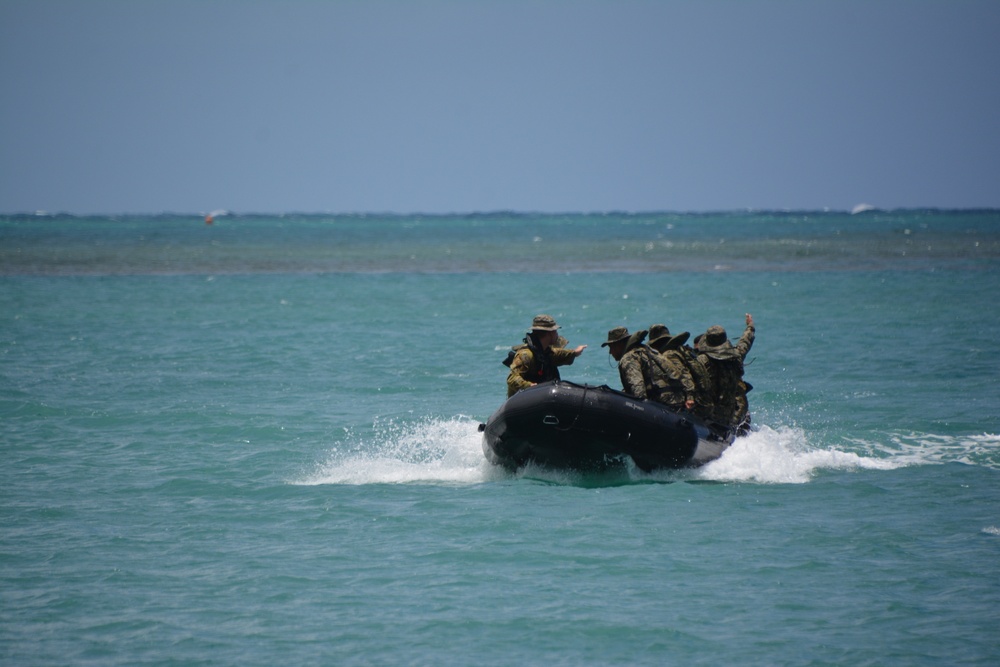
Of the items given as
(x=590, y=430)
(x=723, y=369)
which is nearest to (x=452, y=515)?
(x=590, y=430)

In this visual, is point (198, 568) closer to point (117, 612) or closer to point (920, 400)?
point (117, 612)

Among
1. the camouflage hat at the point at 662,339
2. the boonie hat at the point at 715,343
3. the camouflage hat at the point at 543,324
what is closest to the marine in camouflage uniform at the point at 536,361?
the camouflage hat at the point at 543,324

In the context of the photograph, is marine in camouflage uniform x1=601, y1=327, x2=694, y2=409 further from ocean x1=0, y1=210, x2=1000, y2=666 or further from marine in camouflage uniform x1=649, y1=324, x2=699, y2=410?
ocean x1=0, y1=210, x2=1000, y2=666

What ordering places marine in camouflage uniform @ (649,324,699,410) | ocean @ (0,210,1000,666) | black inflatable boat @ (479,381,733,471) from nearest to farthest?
ocean @ (0,210,1000,666), black inflatable boat @ (479,381,733,471), marine in camouflage uniform @ (649,324,699,410)

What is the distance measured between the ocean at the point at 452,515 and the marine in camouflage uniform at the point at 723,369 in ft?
1.34

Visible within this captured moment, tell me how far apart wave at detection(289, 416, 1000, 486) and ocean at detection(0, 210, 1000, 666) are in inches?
1.6

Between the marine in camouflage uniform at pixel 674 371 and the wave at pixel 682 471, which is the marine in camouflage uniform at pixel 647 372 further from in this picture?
the wave at pixel 682 471

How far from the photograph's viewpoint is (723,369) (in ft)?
39.6

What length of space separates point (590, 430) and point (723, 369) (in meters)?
1.93

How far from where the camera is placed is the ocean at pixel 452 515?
752 cm

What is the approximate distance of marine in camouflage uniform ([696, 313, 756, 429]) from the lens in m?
12.0

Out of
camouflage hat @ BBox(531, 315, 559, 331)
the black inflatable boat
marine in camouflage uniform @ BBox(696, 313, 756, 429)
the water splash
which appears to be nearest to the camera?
the black inflatable boat

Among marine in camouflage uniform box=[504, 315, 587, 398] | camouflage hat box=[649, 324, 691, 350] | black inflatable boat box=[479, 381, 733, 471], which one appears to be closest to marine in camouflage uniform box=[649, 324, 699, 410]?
camouflage hat box=[649, 324, 691, 350]

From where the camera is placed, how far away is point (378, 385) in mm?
18000
